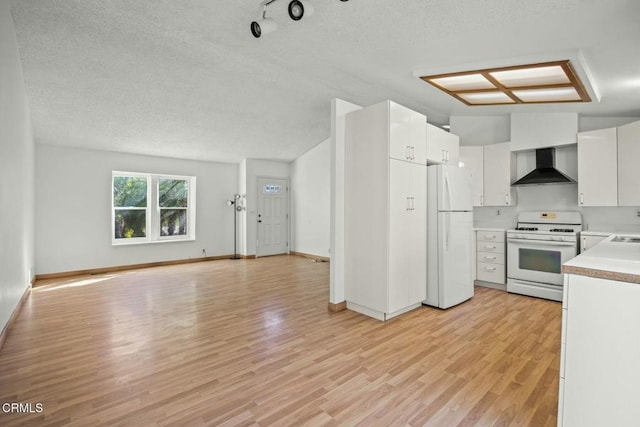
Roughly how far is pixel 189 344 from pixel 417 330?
217 centimetres

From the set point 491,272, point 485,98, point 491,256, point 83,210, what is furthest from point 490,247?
point 83,210

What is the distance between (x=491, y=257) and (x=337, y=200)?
2709 mm

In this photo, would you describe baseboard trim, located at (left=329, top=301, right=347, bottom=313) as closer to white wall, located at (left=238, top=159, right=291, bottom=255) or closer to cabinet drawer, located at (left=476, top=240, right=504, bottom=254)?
cabinet drawer, located at (left=476, top=240, right=504, bottom=254)

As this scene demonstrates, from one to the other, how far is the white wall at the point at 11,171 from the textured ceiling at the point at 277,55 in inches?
11.0

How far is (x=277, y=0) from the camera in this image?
2.32 metres

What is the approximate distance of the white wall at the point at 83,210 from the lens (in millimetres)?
5391

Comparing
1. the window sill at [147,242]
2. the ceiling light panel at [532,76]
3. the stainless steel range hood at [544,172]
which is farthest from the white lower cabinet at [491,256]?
the window sill at [147,242]

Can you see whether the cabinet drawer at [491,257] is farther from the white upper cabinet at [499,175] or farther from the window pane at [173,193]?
the window pane at [173,193]

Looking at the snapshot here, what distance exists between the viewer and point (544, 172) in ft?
14.4

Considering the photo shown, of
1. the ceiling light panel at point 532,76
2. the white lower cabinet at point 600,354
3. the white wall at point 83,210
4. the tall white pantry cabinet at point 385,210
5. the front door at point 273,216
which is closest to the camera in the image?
the white lower cabinet at point 600,354

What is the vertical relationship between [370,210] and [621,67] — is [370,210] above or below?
below

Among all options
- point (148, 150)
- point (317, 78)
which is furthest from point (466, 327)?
point (148, 150)

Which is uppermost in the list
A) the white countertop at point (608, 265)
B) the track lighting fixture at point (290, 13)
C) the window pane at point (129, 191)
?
the track lighting fixture at point (290, 13)

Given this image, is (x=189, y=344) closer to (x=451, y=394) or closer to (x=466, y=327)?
(x=451, y=394)
